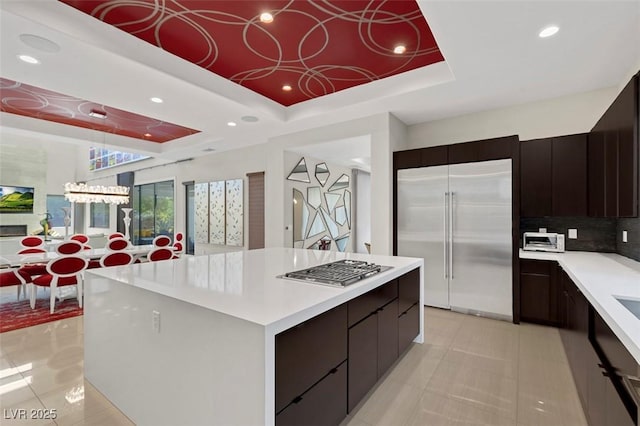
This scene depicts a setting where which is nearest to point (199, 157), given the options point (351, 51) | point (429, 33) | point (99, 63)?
point (99, 63)

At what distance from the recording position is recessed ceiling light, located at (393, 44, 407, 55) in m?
3.02

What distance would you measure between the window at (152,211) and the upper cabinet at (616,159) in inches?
354

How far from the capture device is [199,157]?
7746mm

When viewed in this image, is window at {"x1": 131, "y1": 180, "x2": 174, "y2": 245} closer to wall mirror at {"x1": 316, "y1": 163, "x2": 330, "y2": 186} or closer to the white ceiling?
the white ceiling

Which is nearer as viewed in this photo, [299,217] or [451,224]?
[451,224]

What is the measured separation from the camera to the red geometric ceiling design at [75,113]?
4.19 meters

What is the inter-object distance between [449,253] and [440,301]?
2.24 feet

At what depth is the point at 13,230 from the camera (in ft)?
27.3

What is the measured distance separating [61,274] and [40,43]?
9.82ft

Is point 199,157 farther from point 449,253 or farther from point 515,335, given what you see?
point 515,335

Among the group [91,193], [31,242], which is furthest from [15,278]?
[91,193]

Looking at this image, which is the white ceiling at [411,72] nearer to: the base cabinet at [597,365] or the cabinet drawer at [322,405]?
the base cabinet at [597,365]

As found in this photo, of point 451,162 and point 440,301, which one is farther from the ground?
point 451,162

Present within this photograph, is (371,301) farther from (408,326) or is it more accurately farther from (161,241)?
(161,241)
